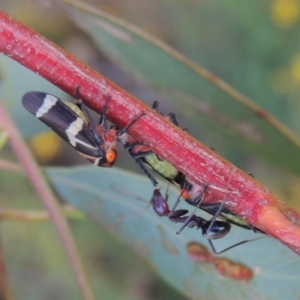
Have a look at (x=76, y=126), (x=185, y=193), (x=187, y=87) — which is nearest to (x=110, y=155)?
(x=76, y=126)

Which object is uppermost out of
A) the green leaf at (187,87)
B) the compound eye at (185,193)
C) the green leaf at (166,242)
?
the green leaf at (187,87)

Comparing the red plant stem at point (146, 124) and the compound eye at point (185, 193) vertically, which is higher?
the red plant stem at point (146, 124)

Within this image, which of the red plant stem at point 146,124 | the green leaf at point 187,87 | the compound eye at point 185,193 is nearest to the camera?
the red plant stem at point 146,124

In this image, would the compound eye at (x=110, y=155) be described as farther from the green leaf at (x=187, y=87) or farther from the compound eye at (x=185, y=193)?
the green leaf at (x=187, y=87)

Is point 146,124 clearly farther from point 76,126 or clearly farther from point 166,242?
point 166,242

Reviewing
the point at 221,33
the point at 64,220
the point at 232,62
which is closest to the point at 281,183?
the point at 232,62

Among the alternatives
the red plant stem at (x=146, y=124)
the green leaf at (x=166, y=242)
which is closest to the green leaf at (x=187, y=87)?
the green leaf at (x=166, y=242)

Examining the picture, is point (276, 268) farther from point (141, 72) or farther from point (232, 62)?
point (232, 62)
